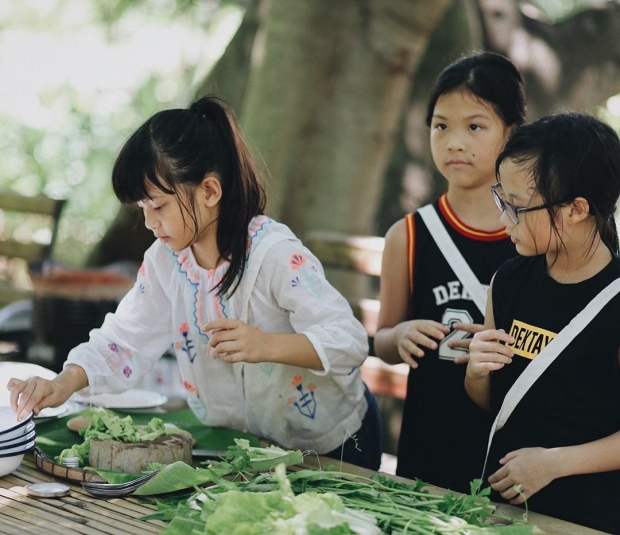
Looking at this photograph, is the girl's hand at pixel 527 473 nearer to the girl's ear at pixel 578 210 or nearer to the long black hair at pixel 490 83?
the girl's ear at pixel 578 210

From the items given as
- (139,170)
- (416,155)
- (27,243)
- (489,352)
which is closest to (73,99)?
(27,243)

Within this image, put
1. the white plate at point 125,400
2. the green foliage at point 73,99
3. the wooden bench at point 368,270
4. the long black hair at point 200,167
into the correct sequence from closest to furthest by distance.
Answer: the long black hair at point 200,167, the white plate at point 125,400, the wooden bench at point 368,270, the green foliage at point 73,99

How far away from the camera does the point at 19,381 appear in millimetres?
2410

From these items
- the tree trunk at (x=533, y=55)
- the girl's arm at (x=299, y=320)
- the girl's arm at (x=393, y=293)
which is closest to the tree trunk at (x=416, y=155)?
the tree trunk at (x=533, y=55)

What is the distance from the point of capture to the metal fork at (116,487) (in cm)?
208

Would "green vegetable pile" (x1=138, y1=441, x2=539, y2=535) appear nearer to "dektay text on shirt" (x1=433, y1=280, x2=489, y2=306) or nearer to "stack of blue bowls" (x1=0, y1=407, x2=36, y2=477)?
"stack of blue bowls" (x1=0, y1=407, x2=36, y2=477)

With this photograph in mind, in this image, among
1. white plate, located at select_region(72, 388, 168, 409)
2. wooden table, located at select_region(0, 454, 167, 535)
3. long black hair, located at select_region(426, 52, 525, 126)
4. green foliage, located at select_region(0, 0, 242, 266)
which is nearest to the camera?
wooden table, located at select_region(0, 454, 167, 535)

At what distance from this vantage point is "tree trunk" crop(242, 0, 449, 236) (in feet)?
18.5

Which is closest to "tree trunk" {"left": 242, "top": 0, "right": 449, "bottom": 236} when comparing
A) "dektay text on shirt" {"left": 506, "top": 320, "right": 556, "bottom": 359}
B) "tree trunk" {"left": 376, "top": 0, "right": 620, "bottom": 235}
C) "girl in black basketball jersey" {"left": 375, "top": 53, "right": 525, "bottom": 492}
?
"tree trunk" {"left": 376, "top": 0, "right": 620, "bottom": 235}

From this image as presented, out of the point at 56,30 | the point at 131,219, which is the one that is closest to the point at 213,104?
the point at 131,219

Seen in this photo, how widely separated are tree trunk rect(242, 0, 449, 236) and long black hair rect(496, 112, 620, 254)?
3.55 meters

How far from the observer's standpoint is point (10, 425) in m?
2.24

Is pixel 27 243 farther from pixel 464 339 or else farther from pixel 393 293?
pixel 464 339

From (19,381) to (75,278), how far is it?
2.82 m
